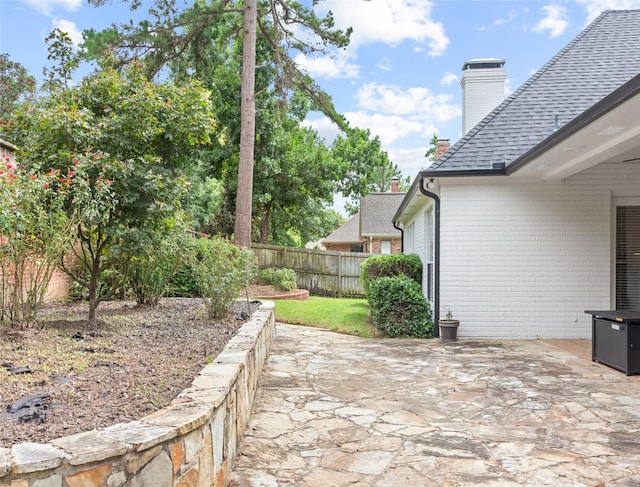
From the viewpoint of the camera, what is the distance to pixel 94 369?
135 inches

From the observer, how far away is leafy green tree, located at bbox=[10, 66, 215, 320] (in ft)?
16.6

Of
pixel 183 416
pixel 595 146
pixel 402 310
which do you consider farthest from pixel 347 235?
pixel 183 416

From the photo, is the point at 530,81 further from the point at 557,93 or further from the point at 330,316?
the point at 330,316

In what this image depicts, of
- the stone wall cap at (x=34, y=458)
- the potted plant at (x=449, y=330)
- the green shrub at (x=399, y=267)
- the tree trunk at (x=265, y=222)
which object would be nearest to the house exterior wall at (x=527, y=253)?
the potted plant at (x=449, y=330)

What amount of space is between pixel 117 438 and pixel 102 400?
0.92 m

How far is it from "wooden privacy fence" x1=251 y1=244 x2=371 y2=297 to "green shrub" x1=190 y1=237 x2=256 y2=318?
30.1ft

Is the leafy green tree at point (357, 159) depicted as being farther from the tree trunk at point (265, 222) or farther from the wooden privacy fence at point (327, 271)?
the wooden privacy fence at point (327, 271)

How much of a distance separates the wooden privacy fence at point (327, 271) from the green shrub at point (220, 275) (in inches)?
361

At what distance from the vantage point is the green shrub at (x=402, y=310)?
802cm

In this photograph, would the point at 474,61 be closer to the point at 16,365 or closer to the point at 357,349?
the point at 357,349

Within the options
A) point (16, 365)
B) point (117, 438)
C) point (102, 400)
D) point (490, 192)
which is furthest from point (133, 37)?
point (117, 438)

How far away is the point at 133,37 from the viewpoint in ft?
39.4

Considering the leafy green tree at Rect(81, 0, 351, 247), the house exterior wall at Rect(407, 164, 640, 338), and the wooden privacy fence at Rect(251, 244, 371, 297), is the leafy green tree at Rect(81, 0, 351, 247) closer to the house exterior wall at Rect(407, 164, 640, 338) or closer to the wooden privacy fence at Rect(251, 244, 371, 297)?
the wooden privacy fence at Rect(251, 244, 371, 297)

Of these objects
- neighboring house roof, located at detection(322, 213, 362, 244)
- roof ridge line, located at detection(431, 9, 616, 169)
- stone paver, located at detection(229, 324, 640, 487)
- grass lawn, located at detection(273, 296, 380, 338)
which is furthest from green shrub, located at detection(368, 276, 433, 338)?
neighboring house roof, located at detection(322, 213, 362, 244)
